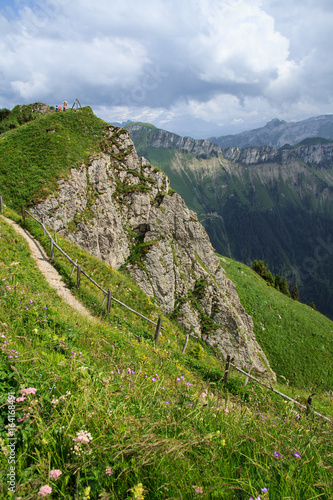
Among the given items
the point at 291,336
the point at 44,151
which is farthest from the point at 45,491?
the point at 291,336

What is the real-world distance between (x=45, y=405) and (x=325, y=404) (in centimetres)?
1234

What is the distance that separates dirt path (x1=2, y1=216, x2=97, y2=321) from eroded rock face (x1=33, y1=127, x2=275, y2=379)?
643 cm

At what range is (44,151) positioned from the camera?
105 ft

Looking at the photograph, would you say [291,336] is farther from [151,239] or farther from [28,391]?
[28,391]

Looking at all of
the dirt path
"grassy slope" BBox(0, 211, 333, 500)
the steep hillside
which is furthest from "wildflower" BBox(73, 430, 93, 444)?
the steep hillside

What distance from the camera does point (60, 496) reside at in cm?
251

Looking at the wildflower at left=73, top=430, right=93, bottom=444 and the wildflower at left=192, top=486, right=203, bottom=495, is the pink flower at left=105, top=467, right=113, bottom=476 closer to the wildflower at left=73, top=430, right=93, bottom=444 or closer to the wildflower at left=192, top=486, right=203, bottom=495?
the wildflower at left=73, top=430, right=93, bottom=444

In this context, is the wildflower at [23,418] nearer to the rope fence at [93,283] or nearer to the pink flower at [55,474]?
the pink flower at [55,474]

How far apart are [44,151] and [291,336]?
1748 inches

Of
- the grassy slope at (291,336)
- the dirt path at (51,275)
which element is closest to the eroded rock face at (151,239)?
the grassy slope at (291,336)

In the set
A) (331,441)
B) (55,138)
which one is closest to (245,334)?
(331,441)

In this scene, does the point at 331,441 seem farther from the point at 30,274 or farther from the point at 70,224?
the point at 70,224

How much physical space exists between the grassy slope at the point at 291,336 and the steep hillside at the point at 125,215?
10.9 feet

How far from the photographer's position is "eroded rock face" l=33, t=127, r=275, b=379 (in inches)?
1144
